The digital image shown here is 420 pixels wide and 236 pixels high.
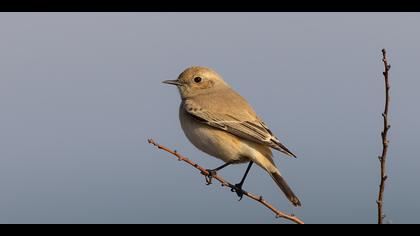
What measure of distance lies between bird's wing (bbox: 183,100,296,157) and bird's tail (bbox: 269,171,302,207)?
45cm

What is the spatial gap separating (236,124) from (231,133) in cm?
15

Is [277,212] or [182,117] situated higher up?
[182,117]

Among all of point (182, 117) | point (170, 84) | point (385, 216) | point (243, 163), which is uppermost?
point (170, 84)

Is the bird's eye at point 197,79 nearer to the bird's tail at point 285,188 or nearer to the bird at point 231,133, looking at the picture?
the bird at point 231,133

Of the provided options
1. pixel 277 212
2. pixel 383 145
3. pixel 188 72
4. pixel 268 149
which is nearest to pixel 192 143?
pixel 268 149

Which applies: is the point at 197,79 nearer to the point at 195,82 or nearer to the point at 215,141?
the point at 195,82

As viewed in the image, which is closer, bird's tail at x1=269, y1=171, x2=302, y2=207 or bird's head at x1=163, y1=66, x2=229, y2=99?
bird's tail at x1=269, y1=171, x2=302, y2=207

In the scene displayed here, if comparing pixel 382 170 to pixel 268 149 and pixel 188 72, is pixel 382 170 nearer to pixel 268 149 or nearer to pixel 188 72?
pixel 268 149

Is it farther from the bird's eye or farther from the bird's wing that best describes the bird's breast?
the bird's eye

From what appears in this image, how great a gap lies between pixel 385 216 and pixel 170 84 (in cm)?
504

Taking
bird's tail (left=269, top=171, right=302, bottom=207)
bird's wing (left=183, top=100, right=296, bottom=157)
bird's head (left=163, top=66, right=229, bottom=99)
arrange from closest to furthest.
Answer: bird's tail (left=269, top=171, right=302, bottom=207), bird's wing (left=183, top=100, right=296, bottom=157), bird's head (left=163, top=66, right=229, bottom=99)

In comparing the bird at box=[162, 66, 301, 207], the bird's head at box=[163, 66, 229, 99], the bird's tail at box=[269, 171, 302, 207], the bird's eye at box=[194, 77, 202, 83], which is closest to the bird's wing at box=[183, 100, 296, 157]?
the bird at box=[162, 66, 301, 207]

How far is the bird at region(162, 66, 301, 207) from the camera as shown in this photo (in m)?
6.94

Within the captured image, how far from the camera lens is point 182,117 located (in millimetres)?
7641
